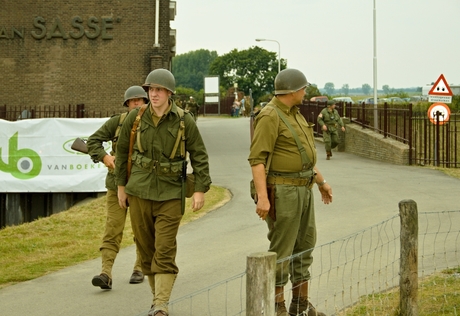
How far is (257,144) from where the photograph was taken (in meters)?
6.43

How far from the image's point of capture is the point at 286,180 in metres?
6.49

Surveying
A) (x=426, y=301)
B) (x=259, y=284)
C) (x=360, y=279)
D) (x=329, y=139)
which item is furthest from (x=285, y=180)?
(x=329, y=139)

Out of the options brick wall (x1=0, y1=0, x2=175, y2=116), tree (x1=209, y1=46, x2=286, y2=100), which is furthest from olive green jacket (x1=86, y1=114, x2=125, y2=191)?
tree (x1=209, y1=46, x2=286, y2=100)

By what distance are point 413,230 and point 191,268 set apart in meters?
3.53

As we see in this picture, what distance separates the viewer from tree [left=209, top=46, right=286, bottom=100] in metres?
118

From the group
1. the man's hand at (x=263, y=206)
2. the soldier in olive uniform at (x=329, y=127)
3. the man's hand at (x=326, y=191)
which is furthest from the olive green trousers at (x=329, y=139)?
the man's hand at (x=263, y=206)

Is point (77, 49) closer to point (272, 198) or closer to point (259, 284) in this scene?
point (272, 198)

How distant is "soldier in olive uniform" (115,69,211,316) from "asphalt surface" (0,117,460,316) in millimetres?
486

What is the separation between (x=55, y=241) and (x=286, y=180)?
6311 millimetres

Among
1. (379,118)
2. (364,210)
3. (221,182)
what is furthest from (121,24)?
(364,210)

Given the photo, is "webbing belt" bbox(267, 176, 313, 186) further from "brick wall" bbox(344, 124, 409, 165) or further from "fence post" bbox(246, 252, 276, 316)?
"brick wall" bbox(344, 124, 409, 165)

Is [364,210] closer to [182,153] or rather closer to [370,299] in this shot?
[370,299]

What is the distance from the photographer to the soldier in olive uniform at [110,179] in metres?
Result: 8.23

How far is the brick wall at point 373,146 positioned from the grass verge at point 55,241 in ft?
30.2
